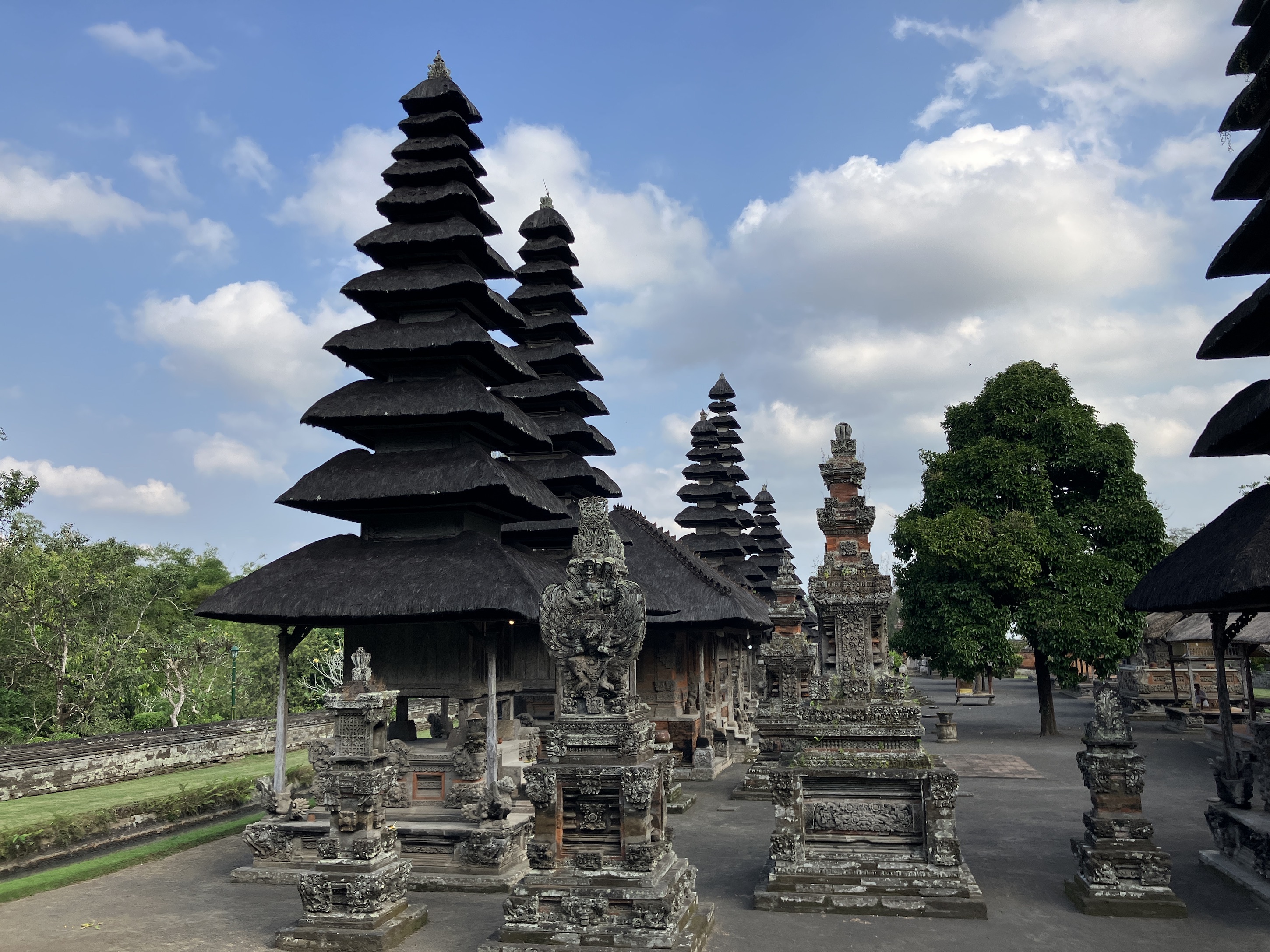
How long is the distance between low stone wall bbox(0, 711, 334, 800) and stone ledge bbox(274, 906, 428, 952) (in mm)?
7515

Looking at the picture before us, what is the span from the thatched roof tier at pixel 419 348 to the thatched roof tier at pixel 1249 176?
12.9m

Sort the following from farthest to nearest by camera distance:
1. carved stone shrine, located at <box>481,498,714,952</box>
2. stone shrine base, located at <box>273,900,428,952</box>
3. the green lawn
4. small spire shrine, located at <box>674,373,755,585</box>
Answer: small spire shrine, located at <box>674,373,755,585</box>, the green lawn, stone shrine base, located at <box>273,900,428,952</box>, carved stone shrine, located at <box>481,498,714,952</box>

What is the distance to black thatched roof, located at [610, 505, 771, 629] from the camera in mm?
23469

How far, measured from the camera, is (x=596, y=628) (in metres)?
10.3

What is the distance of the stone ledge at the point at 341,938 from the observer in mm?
10164

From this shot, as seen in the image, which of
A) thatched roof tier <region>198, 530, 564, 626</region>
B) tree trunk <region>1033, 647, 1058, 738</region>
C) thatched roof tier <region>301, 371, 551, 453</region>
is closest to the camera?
thatched roof tier <region>198, 530, 564, 626</region>

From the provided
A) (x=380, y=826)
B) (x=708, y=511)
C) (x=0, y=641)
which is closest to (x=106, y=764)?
(x=0, y=641)

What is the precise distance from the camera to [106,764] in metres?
21.8

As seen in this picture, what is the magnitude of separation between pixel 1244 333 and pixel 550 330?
16.2 m

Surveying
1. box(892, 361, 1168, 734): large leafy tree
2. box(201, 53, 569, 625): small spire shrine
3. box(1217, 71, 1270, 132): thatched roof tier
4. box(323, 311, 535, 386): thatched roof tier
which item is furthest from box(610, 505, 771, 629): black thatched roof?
box(1217, 71, 1270, 132): thatched roof tier

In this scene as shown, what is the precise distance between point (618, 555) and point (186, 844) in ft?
37.9

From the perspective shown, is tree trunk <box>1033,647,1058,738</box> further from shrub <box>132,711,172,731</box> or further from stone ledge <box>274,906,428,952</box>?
shrub <box>132,711,172,731</box>

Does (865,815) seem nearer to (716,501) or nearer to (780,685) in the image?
(780,685)

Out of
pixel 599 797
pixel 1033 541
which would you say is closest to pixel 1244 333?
pixel 599 797
